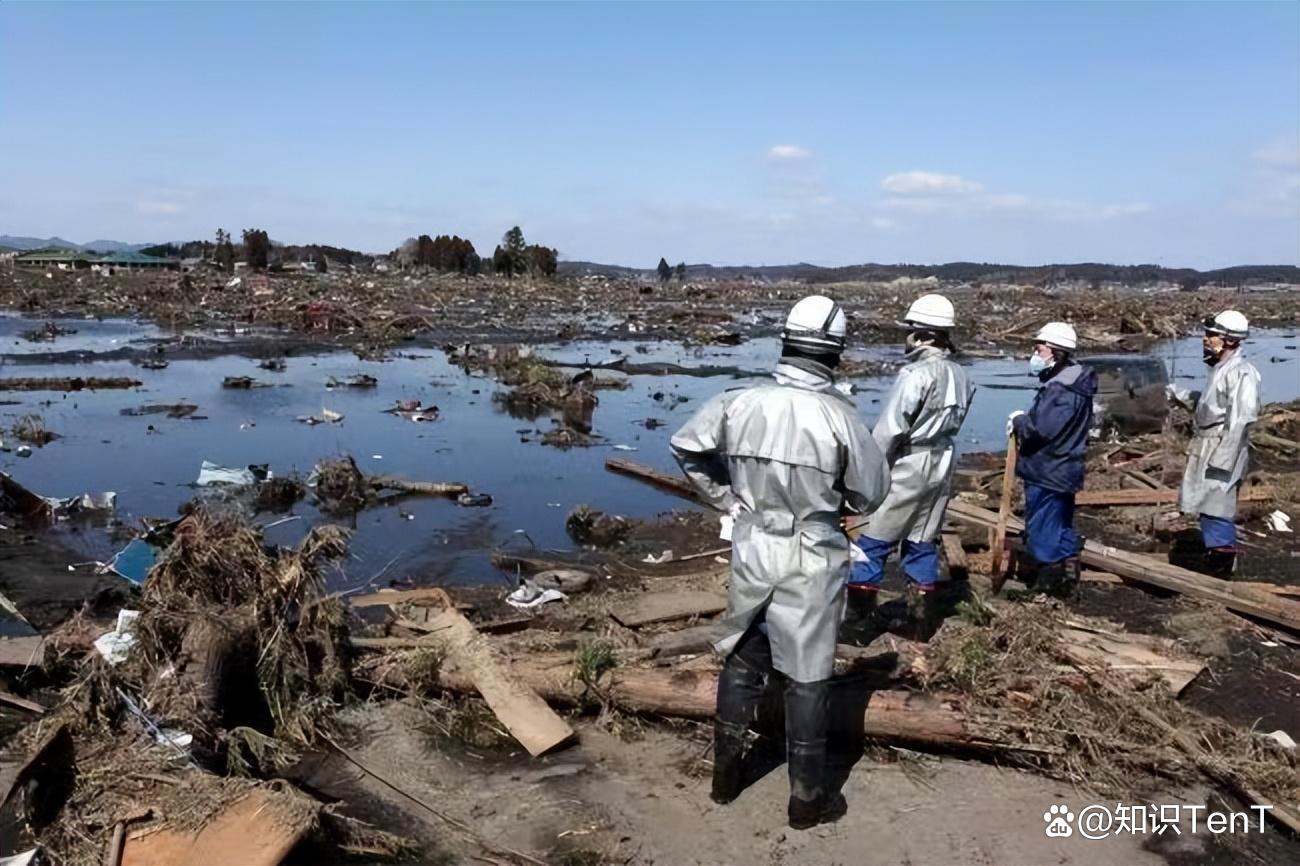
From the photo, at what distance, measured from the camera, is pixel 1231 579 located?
7.33m

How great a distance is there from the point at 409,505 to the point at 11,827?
20.5 ft

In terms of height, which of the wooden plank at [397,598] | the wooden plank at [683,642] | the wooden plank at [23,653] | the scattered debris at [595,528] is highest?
the wooden plank at [23,653]

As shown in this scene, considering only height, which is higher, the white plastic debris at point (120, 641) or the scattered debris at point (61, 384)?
the white plastic debris at point (120, 641)

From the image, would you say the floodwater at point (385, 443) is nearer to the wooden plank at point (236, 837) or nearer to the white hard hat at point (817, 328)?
the wooden plank at point (236, 837)

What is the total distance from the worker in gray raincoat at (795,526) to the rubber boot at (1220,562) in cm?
469

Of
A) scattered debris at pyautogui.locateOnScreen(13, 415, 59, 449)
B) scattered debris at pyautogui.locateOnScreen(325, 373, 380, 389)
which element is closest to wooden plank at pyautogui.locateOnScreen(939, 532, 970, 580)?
scattered debris at pyautogui.locateOnScreen(13, 415, 59, 449)

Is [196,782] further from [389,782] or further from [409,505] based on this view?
[409,505]

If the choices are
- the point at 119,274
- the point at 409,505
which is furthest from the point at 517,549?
the point at 119,274

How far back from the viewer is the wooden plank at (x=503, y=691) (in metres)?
4.46

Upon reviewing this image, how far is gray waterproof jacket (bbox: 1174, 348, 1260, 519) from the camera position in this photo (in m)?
6.74

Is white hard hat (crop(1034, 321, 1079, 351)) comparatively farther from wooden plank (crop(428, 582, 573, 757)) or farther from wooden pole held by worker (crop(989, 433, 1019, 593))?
wooden plank (crop(428, 582, 573, 757))

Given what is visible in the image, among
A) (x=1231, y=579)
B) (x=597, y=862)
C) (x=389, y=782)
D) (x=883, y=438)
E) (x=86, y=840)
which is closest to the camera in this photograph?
(x=86, y=840)

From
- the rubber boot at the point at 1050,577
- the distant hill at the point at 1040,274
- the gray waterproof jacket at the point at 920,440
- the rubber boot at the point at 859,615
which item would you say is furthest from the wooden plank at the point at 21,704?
the distant hill at the point at 1040,274

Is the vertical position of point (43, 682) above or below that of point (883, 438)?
below
